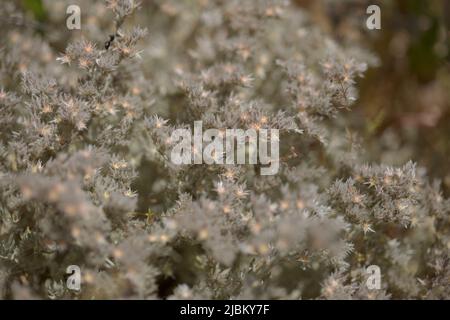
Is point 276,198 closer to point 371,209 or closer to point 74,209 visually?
point 371,209

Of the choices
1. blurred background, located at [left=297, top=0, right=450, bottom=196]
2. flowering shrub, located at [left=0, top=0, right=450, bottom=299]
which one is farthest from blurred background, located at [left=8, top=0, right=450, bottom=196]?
flowering shrub, located at [left=0, top=0, right=450, bottom=299]

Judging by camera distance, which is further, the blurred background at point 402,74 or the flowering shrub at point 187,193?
the blurred background at point 402,74

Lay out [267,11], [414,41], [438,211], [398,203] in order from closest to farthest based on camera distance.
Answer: [398,203] → [438,211] → [267,11] → [414,41]

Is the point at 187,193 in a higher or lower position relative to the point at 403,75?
lower

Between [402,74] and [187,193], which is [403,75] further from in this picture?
[187,193]

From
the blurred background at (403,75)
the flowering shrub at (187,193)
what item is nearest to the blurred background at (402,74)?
the blurred background at (403,75)

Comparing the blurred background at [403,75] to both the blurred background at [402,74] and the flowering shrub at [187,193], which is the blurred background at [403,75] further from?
the flowering shrub at [187,193]

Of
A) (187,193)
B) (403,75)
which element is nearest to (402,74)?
(403,75)
